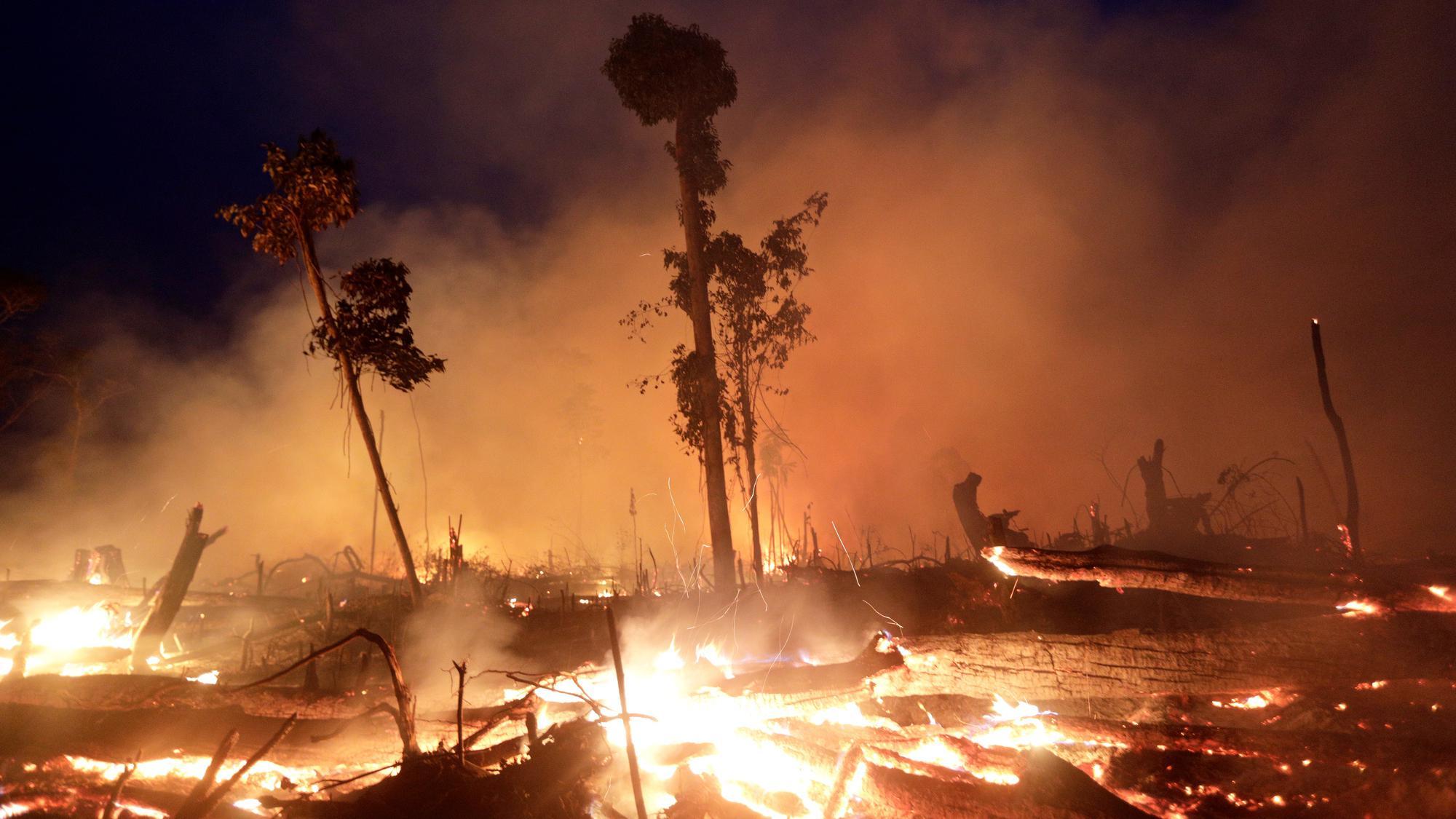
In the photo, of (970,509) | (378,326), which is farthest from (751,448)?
(378,326)

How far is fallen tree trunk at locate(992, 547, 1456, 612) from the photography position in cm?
566

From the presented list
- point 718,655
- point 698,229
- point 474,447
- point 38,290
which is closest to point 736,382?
point 698,229

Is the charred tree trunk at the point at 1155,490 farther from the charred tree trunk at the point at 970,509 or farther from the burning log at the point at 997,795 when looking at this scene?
the burning log at the point at 997,795

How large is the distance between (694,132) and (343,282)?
29.4 ft

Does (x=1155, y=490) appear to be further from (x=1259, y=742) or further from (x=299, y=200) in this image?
(x=299, y=200)

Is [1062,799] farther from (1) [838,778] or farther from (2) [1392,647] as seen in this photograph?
(2) [1392,647]

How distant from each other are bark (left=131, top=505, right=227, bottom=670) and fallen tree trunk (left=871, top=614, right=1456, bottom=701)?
38.0 feet

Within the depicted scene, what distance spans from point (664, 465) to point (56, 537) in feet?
116

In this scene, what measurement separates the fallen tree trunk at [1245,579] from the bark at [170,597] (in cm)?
1265

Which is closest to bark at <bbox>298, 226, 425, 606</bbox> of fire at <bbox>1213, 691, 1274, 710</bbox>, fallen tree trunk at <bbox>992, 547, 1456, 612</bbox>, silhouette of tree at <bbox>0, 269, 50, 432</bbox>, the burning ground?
the burning ground

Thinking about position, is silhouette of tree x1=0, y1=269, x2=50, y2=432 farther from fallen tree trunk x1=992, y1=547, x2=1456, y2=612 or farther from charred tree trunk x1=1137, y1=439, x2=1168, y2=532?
charred tree trunk x1=1137, y1=439, x2=1168, y2=532

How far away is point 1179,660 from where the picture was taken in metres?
6.12

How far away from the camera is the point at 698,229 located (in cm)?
1559

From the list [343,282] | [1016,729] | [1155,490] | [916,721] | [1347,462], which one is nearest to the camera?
[1016,729]
